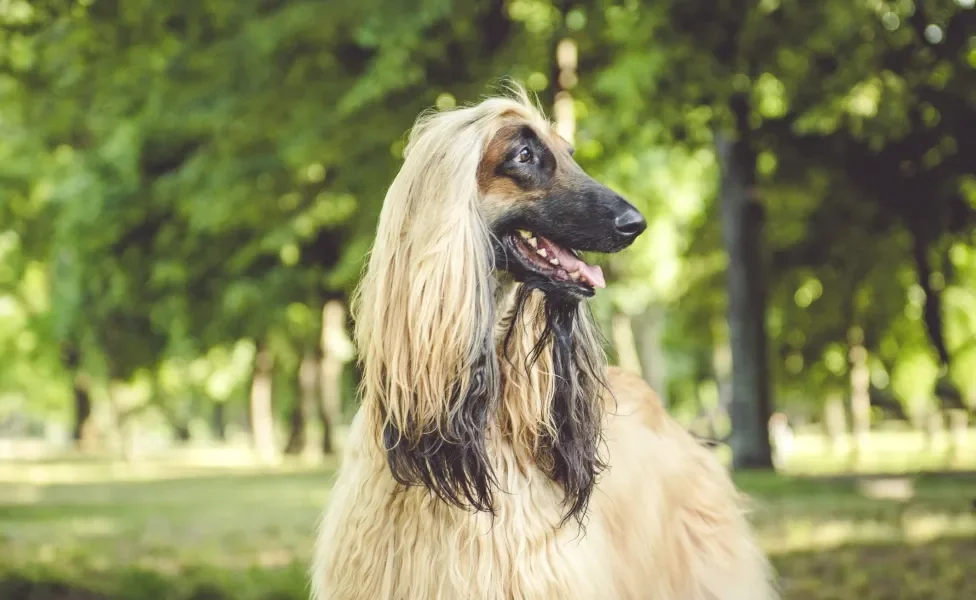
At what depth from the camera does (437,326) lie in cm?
303

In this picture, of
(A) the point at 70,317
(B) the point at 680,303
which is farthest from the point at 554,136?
(A) the point at 70,317

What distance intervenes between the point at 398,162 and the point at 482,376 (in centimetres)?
737

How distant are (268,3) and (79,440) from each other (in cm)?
3068

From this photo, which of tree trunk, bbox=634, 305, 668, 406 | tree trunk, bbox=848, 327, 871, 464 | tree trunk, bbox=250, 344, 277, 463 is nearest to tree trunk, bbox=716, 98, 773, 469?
tree trunk, bbox=848, 327, 871, 464

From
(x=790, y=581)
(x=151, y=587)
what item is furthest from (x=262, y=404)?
(x=790, y=581)

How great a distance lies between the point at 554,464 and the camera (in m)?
3.22

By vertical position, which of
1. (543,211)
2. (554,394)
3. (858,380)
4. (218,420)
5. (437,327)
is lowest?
(218,420)

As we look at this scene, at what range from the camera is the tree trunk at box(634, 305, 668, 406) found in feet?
83.3

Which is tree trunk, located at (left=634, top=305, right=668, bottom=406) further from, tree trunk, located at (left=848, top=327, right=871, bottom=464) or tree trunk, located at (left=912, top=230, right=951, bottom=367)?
tree trunk, located at (left=912, top=230, right=951, bottom=367)

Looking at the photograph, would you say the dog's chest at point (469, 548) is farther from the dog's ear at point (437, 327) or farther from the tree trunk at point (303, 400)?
the tree trunk at point (303, 400)

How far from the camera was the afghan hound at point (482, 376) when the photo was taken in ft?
10.0

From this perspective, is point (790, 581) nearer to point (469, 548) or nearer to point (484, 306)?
point (469, 548)

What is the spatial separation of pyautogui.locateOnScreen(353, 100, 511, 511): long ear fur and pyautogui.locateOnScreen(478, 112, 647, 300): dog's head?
0.06 meters

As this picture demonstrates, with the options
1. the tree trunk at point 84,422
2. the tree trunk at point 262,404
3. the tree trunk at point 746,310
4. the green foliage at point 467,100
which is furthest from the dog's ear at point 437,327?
the tree trunk at point 84,422
